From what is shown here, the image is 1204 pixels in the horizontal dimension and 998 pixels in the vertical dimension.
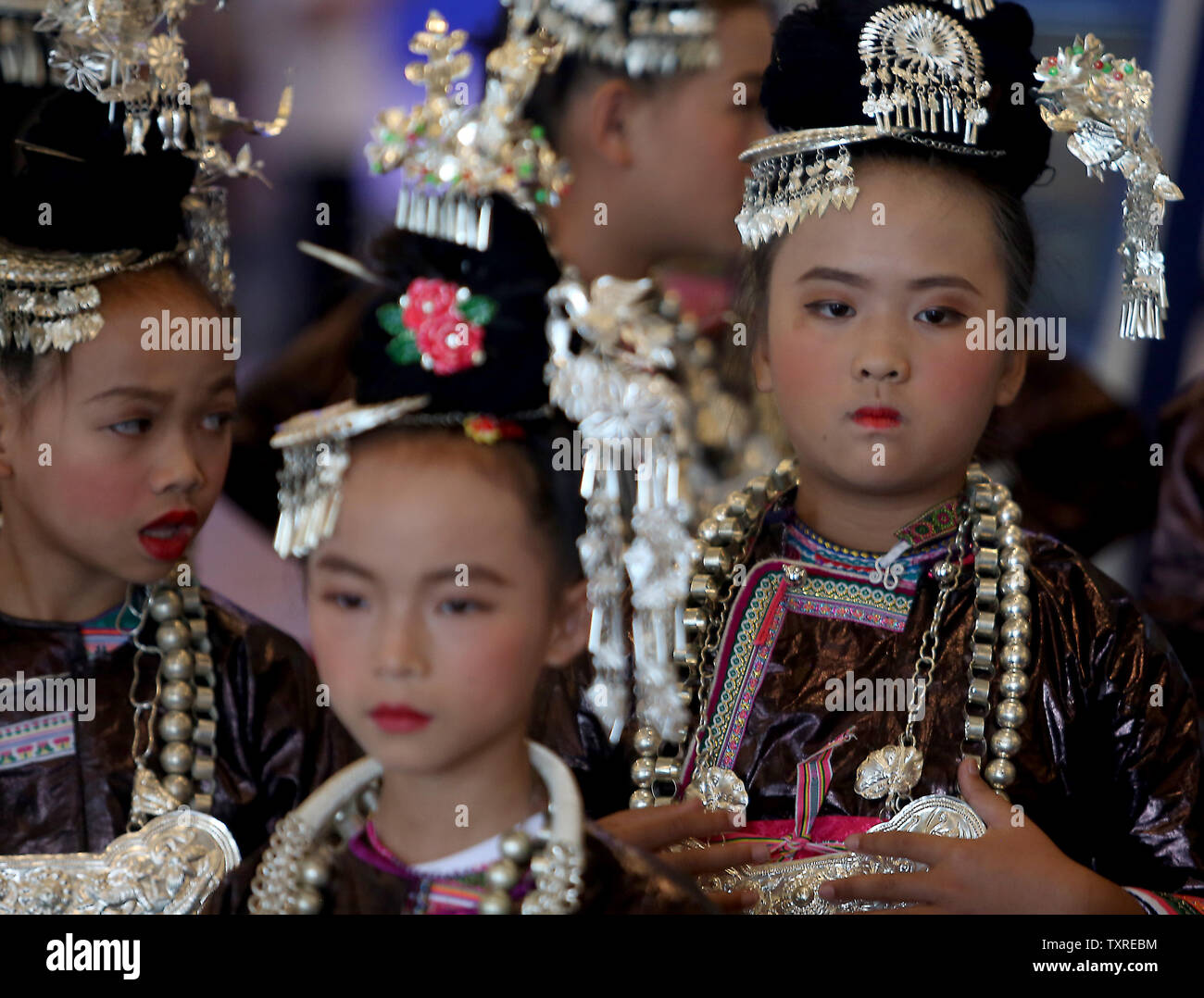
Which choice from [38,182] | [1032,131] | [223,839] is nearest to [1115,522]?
[1032,131]

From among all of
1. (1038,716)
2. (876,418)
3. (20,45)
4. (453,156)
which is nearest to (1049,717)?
(1038,716)

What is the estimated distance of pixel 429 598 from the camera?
1.30 metres

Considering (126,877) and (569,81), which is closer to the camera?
(126,877)

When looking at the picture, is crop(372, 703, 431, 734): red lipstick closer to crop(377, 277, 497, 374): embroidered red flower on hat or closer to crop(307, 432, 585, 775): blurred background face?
crop(307, 432, 585, 775): blurred background face

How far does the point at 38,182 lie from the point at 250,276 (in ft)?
1.62

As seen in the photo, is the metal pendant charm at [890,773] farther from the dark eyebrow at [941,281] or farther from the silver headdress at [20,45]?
the silver headdress at [20,45]

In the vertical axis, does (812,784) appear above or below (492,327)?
below

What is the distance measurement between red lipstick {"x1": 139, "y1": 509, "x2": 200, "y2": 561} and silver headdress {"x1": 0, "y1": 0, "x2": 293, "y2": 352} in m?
0.21

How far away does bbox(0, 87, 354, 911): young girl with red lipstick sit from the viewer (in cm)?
157

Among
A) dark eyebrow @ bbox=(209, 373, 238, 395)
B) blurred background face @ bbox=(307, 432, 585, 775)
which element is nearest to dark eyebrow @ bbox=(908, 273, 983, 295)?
blurred background face @ bbox=(307, 432, 585, 775)

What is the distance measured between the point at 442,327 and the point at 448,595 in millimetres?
231

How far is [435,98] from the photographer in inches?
55.0

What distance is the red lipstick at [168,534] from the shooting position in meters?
1.60

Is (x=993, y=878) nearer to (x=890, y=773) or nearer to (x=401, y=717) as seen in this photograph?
(x=890, y=773)
